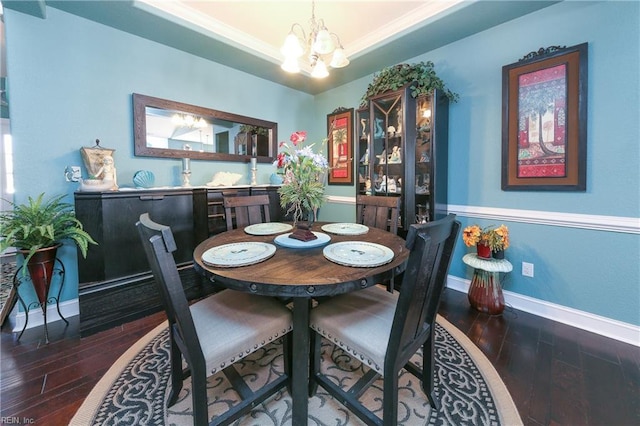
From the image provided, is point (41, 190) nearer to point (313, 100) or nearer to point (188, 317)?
point (188, 317)

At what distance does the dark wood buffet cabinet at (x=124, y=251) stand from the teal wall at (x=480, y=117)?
42 cm

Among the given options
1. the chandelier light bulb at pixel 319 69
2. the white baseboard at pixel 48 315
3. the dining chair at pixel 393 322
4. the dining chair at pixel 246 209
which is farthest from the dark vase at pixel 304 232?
the white baseboard at pixel 48 315

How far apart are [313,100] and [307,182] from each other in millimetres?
3093

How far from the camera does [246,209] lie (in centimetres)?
235

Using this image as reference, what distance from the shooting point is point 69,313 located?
231 centimetres

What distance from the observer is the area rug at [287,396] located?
50.9 inches

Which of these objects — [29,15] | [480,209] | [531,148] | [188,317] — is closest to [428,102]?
[531,148]

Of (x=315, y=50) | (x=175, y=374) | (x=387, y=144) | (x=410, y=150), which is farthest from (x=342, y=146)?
(x=175, y=374)

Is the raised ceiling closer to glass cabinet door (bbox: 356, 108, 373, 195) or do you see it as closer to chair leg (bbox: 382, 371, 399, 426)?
glass cabinet door (bbox: 356, 108, 373, 195)

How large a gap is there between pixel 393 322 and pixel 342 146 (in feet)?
10.3

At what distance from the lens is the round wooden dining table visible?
1.06 m

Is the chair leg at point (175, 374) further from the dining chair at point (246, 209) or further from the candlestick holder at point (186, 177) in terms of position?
the candlestick holder at point (186, 177)

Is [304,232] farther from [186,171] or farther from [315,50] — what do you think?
[186,171]

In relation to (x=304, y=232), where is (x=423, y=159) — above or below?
above
